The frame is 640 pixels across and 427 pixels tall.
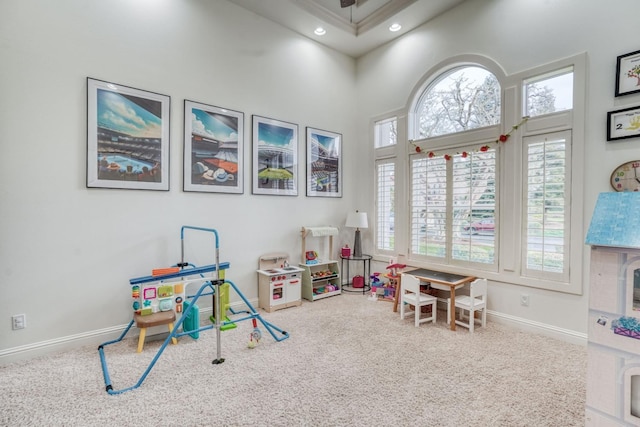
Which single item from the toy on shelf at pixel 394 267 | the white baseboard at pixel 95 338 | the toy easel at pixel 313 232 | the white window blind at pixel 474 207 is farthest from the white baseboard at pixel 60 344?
the white window blind at pixel 474 207

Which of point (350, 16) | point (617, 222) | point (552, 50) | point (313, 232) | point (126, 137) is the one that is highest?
point (350, 16)

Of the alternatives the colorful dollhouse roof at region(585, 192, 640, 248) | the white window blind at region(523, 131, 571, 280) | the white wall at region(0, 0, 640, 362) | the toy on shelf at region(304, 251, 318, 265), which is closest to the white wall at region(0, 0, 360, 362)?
the white wall at region(0, 0, 640, 362)

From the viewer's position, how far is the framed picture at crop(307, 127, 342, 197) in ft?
14.6

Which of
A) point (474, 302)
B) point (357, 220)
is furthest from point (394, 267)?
point (474, 302)

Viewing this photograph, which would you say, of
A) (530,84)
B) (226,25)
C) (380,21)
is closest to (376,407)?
(530,84)

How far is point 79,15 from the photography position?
2762mm

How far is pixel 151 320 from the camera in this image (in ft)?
8.86

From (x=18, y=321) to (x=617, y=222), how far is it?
4.19 meters

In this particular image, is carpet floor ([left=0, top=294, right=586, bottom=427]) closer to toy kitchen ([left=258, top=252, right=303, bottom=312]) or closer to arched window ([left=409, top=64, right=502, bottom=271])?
toy kitchen ([left=258, top=252, right=303, bottom=312])

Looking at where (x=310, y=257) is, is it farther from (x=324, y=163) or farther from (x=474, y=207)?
(x=474, y=207)

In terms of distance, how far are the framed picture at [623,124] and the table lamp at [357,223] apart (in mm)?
2755

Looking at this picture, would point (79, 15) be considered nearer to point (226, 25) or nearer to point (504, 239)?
point (226, 25)

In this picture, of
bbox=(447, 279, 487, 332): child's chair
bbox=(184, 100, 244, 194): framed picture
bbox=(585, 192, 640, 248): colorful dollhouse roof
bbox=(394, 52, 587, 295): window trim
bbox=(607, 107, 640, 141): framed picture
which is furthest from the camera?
bbox=(184, 100, 244, 194): framed picture

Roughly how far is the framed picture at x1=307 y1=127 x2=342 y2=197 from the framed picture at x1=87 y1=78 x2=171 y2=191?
76.0 inches
